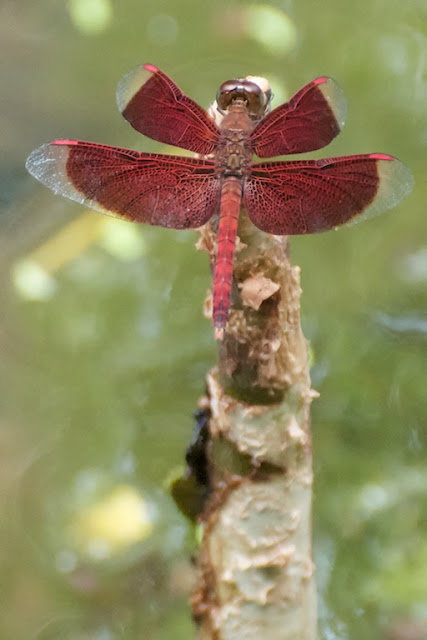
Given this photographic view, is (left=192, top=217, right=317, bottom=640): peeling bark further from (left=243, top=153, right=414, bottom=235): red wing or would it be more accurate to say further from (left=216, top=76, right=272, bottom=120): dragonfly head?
(left=216, top=76, right=272, bottom=120): dragonfly head

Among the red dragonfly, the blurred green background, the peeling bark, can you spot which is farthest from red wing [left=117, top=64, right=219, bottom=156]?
the blurred green background

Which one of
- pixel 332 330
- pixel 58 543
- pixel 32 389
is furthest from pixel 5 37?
pixel 58 543

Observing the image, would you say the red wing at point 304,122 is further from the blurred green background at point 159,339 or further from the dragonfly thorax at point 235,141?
the blurred green background at point 159,339

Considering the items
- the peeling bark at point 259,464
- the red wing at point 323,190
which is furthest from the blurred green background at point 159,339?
the red wing at point 323,190

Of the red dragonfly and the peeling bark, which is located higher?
the red dragonfly

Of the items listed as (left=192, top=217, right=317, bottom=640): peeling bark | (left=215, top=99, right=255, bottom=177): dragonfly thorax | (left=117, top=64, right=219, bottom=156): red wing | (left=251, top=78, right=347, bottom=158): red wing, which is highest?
(left=117, top=64, right=219, bottom=156): red wing

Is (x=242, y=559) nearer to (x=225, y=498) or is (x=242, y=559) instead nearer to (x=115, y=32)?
(x=225, y=498)

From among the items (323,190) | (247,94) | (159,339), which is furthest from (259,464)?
(159,339)

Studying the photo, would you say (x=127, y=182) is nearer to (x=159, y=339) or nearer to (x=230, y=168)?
(x=230, y=168)
